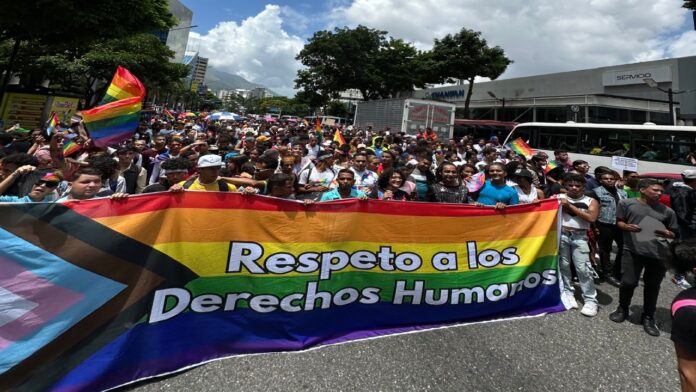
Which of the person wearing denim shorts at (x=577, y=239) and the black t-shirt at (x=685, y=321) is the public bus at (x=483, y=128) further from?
the black t-shirt at (x=685, y=321)

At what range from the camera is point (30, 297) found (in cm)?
223

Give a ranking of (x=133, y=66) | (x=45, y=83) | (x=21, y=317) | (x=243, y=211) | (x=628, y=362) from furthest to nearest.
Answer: (x=45, y=83) < (x=133, y=66) < (x=628, y=362) < (x=243, y=211) < (x=21, y=317)

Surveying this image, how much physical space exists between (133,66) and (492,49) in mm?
31438

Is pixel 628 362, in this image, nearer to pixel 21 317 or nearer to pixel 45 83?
pixel 21 317

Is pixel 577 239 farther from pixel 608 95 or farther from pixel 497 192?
pixel 608 95

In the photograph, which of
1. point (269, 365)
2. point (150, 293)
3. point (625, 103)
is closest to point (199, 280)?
point (150, 293)

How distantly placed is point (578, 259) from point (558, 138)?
1218 centimetres

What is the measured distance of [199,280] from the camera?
8.95 ft

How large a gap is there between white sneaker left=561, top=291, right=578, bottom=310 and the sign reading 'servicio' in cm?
3036

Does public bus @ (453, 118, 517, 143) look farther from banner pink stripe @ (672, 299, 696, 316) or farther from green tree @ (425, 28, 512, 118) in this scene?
banner pink stripe @ (672, 299, 696, 316)

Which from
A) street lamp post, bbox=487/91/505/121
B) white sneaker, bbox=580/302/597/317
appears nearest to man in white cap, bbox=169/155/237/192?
white sneaker, bbox=580/302/597/317

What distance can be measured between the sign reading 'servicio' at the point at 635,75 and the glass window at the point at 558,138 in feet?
60.2

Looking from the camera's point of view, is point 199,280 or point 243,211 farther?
point 243,211

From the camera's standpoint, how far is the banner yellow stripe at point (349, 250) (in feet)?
8.93
